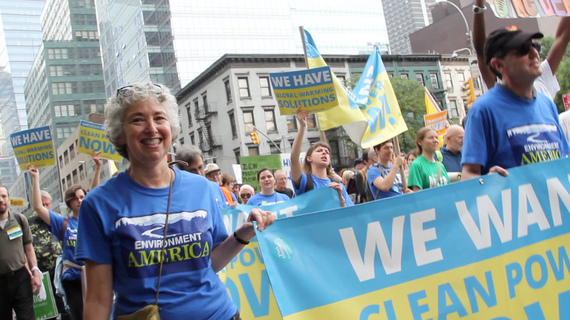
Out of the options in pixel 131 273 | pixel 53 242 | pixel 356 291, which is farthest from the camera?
pixel 53 242

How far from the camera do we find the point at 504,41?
10.7 ft

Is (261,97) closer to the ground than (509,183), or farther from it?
farther from it

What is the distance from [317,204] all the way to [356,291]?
2.27 meters

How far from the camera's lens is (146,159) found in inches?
94.6

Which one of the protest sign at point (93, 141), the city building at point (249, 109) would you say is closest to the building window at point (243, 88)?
A: the city building at point (249, 109)

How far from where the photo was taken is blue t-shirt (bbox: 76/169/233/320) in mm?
2262

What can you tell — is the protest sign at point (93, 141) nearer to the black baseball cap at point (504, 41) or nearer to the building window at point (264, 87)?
the black baseball cap at point (504, 41)

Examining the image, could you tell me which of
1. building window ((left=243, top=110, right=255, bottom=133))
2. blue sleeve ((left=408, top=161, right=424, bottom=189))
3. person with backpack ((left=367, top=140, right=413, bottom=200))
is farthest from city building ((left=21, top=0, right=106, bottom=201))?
blue sleeve ((left=408, top=161, right=424, bottom=189))

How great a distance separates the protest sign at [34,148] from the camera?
775cm

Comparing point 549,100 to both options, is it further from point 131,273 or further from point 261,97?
point 261,97

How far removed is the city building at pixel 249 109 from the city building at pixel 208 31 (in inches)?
463

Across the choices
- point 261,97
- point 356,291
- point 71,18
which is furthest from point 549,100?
point 71,18

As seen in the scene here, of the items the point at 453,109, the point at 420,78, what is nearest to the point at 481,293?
the point at 420,78

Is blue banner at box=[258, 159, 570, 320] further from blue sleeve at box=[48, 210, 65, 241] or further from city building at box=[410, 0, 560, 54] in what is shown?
city building at box=[410, 0, 560, 54]
